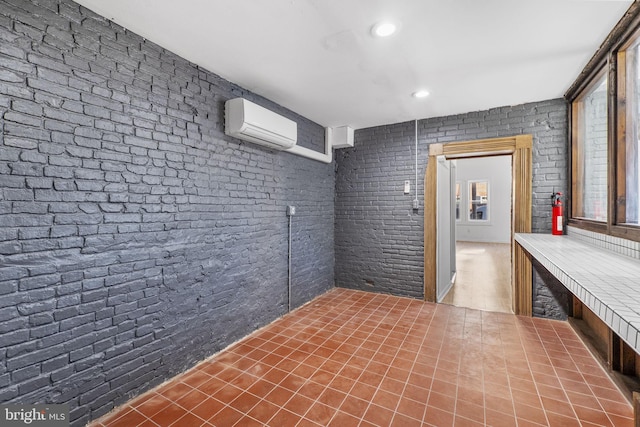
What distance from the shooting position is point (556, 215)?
322 centimetres

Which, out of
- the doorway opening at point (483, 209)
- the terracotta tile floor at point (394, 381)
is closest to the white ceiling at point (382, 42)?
the terracotta tile floor at point (394, 381)

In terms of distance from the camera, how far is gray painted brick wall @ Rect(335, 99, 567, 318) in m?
3.38

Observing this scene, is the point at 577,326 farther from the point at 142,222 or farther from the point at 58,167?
the point at 58,167

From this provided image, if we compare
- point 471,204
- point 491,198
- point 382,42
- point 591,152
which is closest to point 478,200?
point 471,204

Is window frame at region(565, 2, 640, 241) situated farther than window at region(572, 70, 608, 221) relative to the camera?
No

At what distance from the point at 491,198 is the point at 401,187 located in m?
7.28

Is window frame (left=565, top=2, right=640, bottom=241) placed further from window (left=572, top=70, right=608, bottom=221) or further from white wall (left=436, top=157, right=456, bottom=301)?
white wall (left=436, top=157, right=456, bottom=301)

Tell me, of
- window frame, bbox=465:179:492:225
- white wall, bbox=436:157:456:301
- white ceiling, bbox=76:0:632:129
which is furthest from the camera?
window frame, bbox=465:179:492:225

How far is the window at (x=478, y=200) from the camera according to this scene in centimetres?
994

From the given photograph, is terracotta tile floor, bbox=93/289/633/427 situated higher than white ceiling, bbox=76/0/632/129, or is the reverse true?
white ceiling, bbox=76/0/632/129

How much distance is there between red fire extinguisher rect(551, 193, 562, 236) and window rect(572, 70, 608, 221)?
14 cm

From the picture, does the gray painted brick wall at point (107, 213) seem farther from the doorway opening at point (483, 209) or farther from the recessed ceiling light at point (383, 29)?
the doorway opening at point (483, 209)

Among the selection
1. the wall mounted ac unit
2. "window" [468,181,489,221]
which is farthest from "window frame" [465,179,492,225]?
the wall mounted ac unit

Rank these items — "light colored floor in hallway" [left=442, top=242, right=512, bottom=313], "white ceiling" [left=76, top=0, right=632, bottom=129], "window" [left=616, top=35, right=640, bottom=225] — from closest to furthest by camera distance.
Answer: "white ceiling" [left=76, top=0, right=632, bottom=129] < "window" [left=616, top=35, right=640, bottom=225] < "light colored floor in hallway" [left=442, top=242, right=512, bottom=313]
